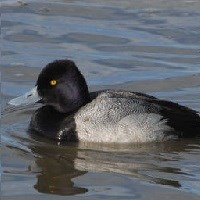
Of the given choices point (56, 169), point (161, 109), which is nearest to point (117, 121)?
point (161, 109)

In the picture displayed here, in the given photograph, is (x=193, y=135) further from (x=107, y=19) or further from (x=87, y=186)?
(x=107, y=19)

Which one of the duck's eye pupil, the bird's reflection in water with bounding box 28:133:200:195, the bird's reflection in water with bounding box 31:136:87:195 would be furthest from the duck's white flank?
the duck's eye pupil

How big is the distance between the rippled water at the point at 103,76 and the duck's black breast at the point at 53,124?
0.10 metres

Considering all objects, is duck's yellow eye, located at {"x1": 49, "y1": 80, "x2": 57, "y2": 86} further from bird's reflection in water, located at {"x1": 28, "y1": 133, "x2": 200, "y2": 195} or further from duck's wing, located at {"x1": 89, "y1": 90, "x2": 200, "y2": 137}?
bird's reflection in water, located at {"x1": 28, "y1": 133, "x2": 200, "y2": 195}

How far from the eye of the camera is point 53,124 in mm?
10344

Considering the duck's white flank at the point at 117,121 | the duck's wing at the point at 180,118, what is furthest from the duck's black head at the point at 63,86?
the duck's wing at the point at 180,118

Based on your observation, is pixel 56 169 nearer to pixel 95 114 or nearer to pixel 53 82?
pixel 95 114

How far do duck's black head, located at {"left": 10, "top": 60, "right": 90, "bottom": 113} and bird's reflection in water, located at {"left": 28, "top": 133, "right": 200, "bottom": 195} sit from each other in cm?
53

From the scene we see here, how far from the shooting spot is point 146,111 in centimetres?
1019

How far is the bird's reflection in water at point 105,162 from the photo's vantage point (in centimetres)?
A: 880

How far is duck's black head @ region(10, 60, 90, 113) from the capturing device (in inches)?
406

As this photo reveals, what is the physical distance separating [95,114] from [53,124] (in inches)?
20.6

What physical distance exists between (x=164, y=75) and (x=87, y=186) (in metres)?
4.02

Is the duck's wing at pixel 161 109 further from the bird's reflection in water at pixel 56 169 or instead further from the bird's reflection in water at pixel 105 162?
the bird's reflection in water at pixel 56 169
